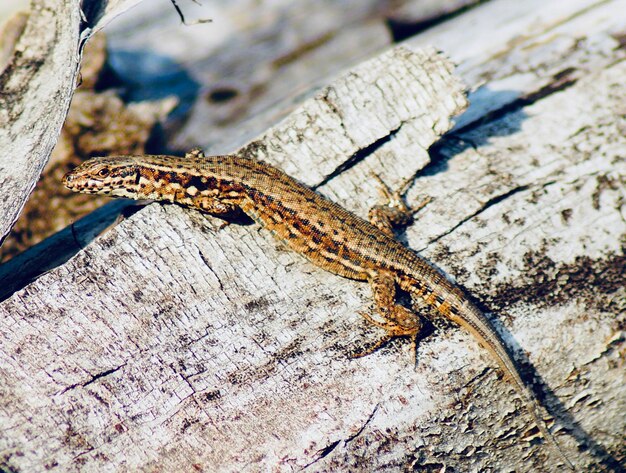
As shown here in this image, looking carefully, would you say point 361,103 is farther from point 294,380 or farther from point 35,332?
point 35,332

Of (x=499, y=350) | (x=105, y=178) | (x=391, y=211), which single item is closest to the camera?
(x=499, y=350)

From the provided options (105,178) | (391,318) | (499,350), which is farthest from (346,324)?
(105,178)

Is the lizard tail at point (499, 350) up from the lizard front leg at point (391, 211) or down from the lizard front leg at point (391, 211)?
down

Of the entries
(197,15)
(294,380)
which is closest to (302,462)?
(294,380)

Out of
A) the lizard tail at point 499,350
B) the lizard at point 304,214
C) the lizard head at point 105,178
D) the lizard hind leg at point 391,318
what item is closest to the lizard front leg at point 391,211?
the lizard at point 304,214

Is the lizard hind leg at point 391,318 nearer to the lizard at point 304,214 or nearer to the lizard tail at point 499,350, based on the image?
the lizard at point 304,214

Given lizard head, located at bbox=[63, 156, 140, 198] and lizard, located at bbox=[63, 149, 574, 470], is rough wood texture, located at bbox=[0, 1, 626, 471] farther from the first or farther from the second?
lizard head, located at bbox=[63, 156, 140, 198]

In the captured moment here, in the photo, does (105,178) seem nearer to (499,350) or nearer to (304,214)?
(304,214)

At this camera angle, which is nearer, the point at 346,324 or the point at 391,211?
the point at 346,324
